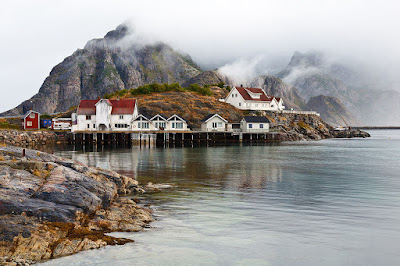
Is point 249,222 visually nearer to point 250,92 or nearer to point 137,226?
point 137,226

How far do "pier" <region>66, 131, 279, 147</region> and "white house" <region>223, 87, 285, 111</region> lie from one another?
24.3 meters

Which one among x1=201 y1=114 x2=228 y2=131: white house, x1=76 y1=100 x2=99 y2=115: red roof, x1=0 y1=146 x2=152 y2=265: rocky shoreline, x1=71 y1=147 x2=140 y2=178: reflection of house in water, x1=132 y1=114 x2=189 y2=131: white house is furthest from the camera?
x1=201 y1=114 x2=228 y2=131: white house

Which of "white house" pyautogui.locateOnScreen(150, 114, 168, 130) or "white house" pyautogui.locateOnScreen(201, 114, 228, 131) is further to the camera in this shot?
"white house" pyautogui.locateOnScreen(201, 114, 228, 131)

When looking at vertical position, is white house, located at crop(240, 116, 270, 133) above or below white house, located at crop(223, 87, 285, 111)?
below

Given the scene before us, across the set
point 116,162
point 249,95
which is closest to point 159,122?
point 249,95

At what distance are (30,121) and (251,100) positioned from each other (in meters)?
78.4

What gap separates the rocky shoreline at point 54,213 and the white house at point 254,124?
85934mm

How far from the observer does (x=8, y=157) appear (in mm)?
22734

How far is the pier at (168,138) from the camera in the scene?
94.2m

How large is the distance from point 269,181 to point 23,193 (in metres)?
21.6

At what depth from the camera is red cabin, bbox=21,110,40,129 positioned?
101250 mm

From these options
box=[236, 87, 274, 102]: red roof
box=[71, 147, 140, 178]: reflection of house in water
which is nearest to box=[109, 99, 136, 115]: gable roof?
box=[71, 147, 140, 178]: reflection of house in water

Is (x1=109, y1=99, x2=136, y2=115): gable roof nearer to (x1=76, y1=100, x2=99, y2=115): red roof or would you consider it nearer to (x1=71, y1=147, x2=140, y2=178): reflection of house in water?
(x1=76, y1=100, x2=99, y2=115): red roof

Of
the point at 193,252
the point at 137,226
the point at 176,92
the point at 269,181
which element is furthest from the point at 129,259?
the point at 176,92
